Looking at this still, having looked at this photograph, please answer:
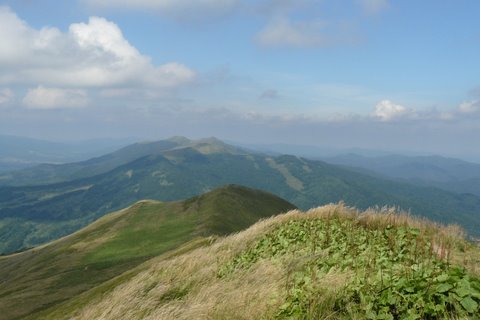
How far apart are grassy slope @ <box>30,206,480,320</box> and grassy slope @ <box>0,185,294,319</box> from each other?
3656 centimetres

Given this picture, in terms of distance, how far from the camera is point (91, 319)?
34.2 feet

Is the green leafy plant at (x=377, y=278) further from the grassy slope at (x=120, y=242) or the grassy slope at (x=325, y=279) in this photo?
the grassy slope at (x=120, y=242)

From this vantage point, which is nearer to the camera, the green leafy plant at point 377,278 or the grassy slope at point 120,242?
the green leafy plant at point 377,278

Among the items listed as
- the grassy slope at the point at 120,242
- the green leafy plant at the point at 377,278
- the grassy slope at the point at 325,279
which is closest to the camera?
the green leafy plant at the point at 377,278

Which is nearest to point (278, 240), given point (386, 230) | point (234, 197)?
point (386, 230)

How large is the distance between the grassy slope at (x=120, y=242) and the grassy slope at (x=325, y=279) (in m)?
36.6

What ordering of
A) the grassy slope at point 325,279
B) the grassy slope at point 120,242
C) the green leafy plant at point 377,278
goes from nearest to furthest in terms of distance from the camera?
the green leafy plant at point 377,278 < the grassy slope at point 325,279 < the grassy slope at point 120,242

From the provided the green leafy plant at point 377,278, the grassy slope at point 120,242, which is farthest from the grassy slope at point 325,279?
the grassy slope at point 120,242

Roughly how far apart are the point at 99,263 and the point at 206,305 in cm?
7366

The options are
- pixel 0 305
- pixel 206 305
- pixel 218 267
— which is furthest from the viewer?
pixel 0 305

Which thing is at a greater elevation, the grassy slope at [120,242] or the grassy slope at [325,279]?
the grassy slope at [325,279]

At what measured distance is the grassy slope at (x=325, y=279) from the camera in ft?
24.2

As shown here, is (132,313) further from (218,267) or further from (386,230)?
(386,230)

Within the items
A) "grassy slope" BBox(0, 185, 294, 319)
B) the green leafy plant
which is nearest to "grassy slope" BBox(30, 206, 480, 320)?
the green leafy plant
